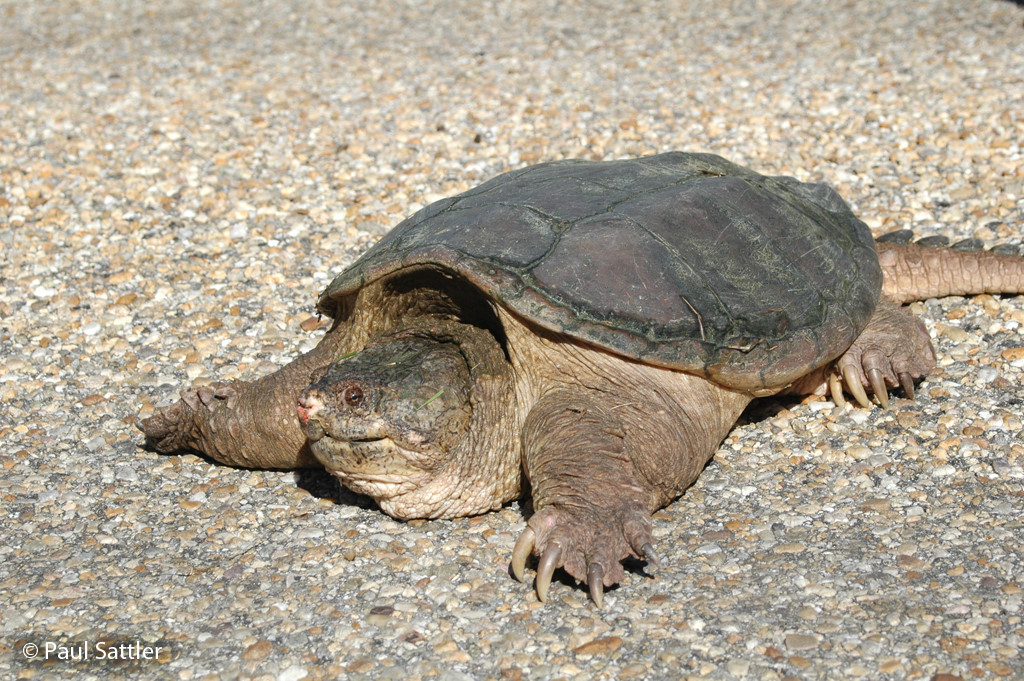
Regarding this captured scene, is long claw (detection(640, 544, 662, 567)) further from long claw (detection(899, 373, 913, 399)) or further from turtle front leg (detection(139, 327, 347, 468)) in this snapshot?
long claw (detection(899, 373, 913, 399))

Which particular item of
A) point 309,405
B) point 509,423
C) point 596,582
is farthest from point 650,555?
point 309,405

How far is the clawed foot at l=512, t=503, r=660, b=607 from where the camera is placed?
269 centimetres

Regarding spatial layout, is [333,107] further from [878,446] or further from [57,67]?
[878,446]

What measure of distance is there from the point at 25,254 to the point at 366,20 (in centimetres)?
452

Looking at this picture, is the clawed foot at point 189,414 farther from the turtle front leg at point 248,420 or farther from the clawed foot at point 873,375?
the clawed foot at point 873,375

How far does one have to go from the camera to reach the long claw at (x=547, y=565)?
268 cm

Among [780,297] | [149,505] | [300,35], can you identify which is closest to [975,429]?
[780,297]

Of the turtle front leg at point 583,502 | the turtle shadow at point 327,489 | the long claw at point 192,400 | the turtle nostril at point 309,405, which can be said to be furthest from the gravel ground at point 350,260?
the turtle nostril at point 309,405

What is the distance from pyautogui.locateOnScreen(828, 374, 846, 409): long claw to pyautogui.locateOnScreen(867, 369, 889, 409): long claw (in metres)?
0.12

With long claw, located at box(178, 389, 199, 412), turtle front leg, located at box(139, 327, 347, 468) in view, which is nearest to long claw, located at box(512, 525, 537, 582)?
turtle front leg, located at box(139, 327, 347, 468)

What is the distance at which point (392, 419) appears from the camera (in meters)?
2.92

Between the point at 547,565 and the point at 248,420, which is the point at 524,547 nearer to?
the point at 547,565

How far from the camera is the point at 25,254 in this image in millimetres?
5180

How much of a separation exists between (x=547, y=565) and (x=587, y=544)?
136mm
